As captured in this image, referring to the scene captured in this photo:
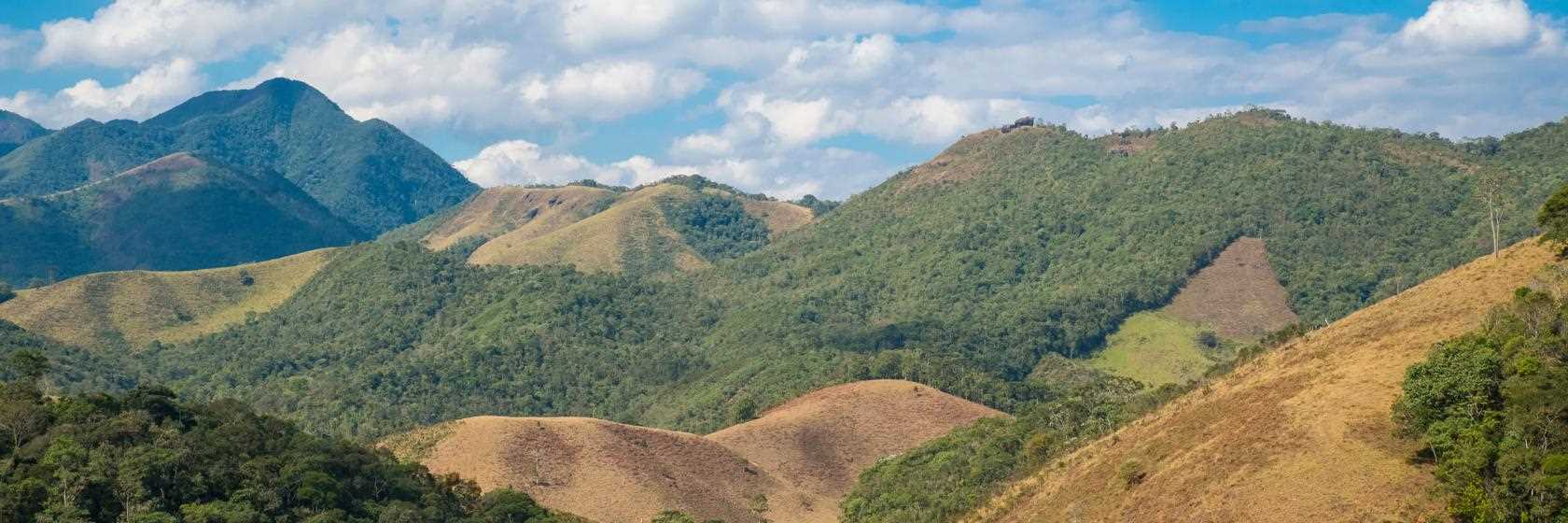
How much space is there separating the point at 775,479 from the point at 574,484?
960 inches

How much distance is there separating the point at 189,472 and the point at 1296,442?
72.6 meters

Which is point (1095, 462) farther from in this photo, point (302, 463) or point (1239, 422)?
point (302, 463)

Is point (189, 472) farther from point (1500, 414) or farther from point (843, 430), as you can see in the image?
point (843, 430)

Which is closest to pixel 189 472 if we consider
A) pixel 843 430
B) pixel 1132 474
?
pixel 1132 474

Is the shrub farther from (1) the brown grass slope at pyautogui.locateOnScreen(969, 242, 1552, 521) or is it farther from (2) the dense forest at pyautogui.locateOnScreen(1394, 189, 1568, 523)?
(2) the dense forest at pyautogui.locateOnScreen(1394, 189, 1568, 523)

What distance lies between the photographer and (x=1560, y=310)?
70.3 m

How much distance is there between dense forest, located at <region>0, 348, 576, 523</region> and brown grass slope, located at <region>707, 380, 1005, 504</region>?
41.6 metres

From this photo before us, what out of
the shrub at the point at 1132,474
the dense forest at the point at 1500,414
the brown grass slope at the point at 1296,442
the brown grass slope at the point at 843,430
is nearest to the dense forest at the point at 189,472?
the brown grass slope at the point at 843,430

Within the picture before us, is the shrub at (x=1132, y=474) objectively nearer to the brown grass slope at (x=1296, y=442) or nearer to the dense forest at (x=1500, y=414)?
the brown grass slope at (x=1296, y=442)

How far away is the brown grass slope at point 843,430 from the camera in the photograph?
15538 centimetres

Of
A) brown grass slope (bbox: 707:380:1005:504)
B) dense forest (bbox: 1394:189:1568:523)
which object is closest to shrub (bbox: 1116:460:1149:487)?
dense forest (bbox: 1394:189:1568:523)

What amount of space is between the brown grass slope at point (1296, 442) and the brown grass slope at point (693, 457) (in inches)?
1936

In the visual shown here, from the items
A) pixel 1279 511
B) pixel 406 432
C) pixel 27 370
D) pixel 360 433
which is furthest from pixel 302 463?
pixel 360 433

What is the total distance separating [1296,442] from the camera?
2852 inches
